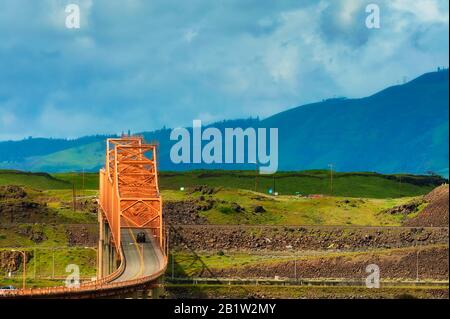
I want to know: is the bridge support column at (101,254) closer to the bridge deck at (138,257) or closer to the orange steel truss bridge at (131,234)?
the orange steel truss bridge at (131,234)

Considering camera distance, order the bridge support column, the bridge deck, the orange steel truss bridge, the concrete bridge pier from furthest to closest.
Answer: the bridge support column, the concrete bridge pier, the bridge deck, the orange steel truss bridge

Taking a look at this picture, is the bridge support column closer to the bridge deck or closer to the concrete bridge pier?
the concrete bridge pier

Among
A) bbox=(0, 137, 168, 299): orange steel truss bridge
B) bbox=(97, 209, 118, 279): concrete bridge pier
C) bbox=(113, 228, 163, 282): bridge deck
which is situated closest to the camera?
bbox=(0, 137, 168, 299): orange steel truss bridge

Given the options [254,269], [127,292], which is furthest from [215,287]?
[127,292]

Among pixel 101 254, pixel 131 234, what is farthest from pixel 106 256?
pixel 131 234

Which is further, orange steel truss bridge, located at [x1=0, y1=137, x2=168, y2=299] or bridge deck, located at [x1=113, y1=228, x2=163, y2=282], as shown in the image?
bridge deck, located at [x1=113, y1=228, x2=163, y2=282]

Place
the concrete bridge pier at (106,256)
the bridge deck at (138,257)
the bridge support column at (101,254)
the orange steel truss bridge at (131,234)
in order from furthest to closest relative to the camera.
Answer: the bridge support column at (101,254) < the concrete bridge pier at (106,256) < the bridge deck at (138,257) < the orange steel truss bridge at (131,234)

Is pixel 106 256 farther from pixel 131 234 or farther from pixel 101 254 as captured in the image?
pixel 131 234

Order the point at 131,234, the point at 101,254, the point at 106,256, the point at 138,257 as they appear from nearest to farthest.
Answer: the point at 138,257, the point at 106,256, the point at 101,254, the point at 131,234

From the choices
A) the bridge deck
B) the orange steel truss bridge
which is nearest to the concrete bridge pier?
the orange steel truss bridge

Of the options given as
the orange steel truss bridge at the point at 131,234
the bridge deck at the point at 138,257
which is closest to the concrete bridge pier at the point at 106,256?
the orange steel truss bridge at the point at 131,234
